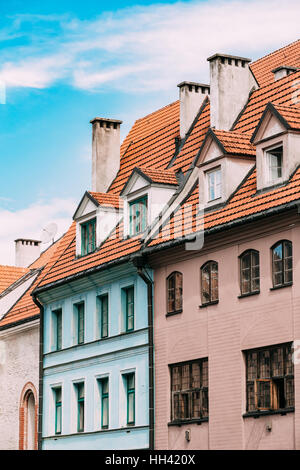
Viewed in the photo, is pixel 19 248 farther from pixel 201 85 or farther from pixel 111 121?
pixel 201 85

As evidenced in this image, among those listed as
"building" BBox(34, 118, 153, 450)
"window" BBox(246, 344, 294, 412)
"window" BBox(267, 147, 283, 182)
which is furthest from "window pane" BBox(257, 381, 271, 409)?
"building" BBox(34, 118, 153, 450)

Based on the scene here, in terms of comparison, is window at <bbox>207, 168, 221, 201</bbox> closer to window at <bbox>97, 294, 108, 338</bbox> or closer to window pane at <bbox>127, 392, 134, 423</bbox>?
window at <bbox>97, 294, 108, 338</bbox>

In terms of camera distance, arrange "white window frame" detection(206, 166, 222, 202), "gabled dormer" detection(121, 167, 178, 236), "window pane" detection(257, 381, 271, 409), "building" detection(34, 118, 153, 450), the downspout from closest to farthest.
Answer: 1. "window pane" detection(257, 381, 271, 409)
2. "white window frame" detection(206, 166, 222, 202)
3. "building" detection(34, 118, 153, 450)
4. "gabled dormer" detection(121, 167, 178, 236)
5. the downspout

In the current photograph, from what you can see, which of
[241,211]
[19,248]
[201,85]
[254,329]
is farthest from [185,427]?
[19,248]

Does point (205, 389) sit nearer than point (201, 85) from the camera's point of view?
Yes

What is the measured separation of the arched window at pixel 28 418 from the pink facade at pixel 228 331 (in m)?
11.5

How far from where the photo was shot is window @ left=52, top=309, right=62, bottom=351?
44.6m

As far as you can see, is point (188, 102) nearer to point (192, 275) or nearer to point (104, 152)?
point (104, 152)

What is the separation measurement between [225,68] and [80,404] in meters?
12.5

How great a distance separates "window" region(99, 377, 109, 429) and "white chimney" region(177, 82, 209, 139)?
865 centimetres

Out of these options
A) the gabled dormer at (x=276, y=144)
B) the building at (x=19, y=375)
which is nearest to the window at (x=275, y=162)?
the gabled dormer at (x=276, y=144)

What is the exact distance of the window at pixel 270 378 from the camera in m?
31.9

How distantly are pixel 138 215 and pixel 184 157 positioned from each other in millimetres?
2435

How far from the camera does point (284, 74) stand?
39.4 metres
